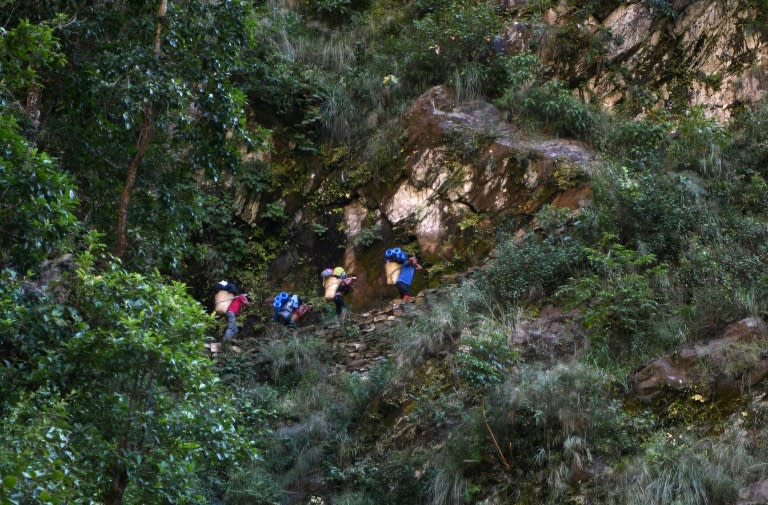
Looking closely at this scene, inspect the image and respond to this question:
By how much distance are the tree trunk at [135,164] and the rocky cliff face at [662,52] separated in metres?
9.46

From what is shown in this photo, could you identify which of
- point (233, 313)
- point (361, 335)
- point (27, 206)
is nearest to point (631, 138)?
point (361, 335)

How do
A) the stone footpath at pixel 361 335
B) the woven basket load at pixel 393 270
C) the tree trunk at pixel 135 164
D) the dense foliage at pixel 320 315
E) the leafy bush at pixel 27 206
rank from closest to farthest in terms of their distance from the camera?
the dense foliage at pixel 320 315 < the leafy bush at pixel 27 206 < the tree trunk at pixel 135 164 < the stone footpath at pixel 361 335 < the woven basket load at pixel 393 270

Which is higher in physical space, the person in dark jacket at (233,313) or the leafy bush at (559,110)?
the leafy bush at (559,110)

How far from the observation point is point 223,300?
15766 mm

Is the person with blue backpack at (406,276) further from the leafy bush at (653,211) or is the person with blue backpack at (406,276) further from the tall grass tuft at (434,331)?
the leafy bush at (653,211)

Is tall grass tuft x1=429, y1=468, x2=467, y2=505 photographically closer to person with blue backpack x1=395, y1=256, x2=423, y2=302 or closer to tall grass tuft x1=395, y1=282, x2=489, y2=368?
tall grass tuft x1=395, y1=282, x2=489, y2=368

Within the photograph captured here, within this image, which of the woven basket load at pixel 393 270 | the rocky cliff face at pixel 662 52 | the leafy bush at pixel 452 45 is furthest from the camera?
the leafy bush at pixel 452 45

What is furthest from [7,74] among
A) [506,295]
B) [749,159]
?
[749,159]

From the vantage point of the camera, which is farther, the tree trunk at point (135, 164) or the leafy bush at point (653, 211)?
the leafy bush at point (653, 211)

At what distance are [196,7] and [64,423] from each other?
600cm

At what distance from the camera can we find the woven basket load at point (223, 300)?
619 inches

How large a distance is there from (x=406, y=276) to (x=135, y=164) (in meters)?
5.65

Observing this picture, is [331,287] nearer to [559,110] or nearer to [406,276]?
[406,276]

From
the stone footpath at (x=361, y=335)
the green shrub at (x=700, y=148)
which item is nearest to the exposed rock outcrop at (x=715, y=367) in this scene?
the stone footpath at (x=361, y=335)
